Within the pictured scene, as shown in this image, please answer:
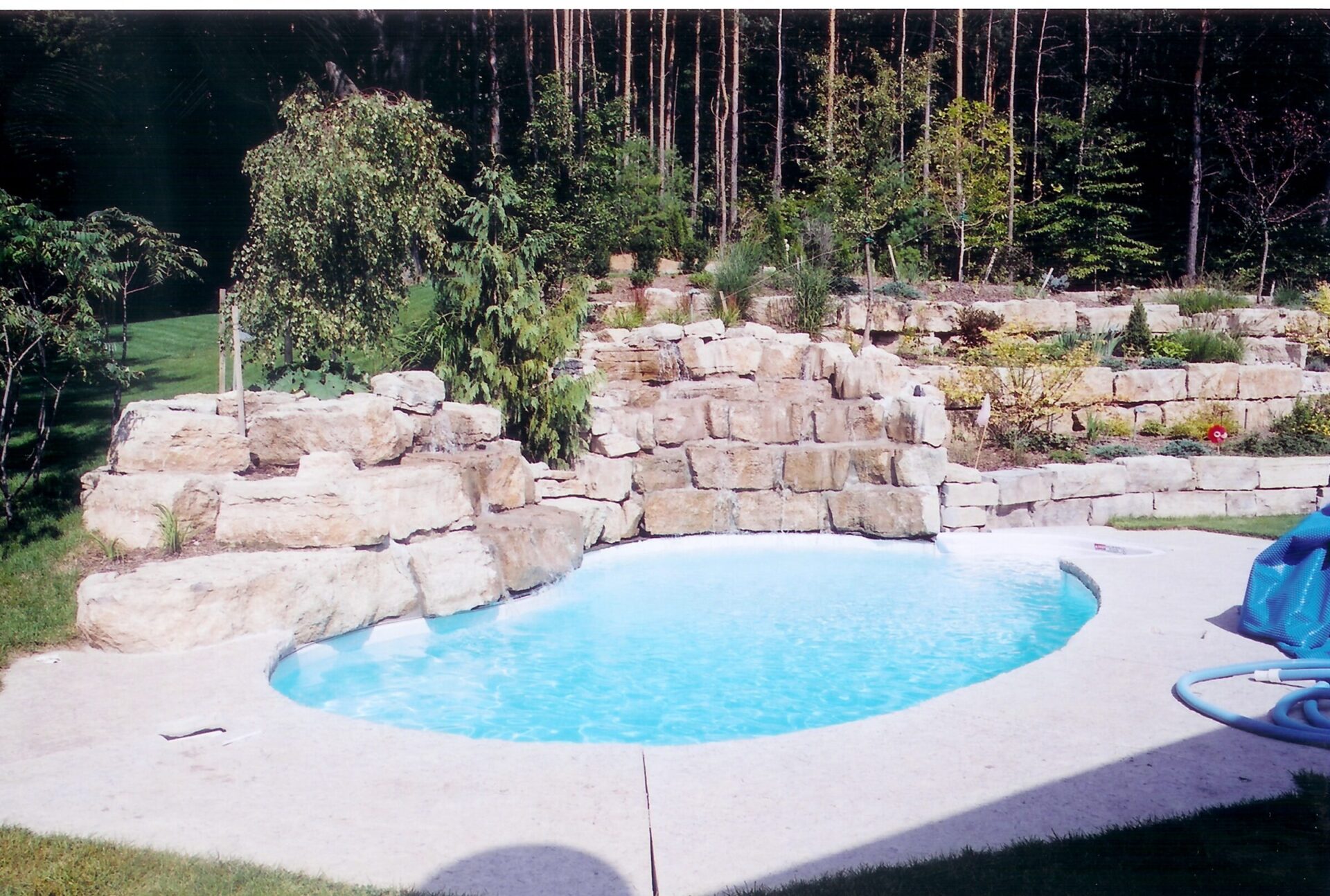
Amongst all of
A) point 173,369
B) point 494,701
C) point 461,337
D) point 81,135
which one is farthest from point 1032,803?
point 173,369

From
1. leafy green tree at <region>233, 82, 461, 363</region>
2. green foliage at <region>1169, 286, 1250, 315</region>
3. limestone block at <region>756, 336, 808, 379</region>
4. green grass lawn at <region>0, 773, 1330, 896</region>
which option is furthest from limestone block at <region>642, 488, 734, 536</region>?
green foliage at <region>1169, 286, 1250, 315</region>

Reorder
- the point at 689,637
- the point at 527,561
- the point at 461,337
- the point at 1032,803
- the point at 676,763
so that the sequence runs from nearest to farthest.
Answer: the point at 1032,803 → the point at 676,763 → the point at 689,637 → the point at 527,561 → the point at 461,337

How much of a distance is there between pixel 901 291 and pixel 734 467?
6.94 m

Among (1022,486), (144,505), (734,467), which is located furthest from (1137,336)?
(144,505)

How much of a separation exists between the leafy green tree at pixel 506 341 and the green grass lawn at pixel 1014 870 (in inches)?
275

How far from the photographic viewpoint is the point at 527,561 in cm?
846

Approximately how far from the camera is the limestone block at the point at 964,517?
11.0 m

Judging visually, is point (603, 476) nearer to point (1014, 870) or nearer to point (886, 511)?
point (886, 511)

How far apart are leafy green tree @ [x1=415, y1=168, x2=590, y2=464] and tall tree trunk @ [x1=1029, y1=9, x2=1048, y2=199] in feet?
44.0

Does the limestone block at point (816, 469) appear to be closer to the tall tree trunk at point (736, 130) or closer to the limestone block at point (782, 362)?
the limestone block at point (782, 362)

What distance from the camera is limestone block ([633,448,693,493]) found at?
35.7ft

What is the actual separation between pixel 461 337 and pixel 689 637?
14.9ft

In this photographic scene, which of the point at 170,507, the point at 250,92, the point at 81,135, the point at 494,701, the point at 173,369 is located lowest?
the point at 494,701

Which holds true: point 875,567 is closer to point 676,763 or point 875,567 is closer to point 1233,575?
point 1233,575
